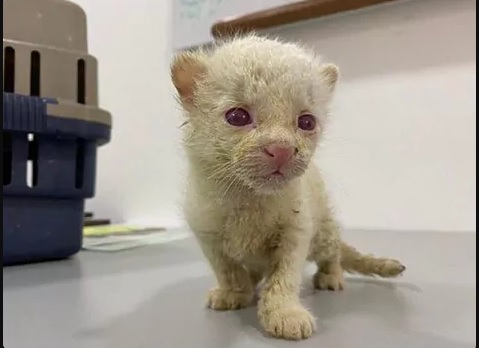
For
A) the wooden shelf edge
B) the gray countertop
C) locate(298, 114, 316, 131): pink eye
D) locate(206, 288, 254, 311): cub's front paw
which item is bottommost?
the gray countertop

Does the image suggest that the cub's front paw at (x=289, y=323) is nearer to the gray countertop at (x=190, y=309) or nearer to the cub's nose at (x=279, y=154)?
the gray countertop at (x=190, y=309)

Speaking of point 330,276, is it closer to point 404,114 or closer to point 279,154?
point 279,154

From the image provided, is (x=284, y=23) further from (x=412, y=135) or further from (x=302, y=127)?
(x=302, y=127)

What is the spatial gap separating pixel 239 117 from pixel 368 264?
15.5 inches

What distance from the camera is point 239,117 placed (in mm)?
590

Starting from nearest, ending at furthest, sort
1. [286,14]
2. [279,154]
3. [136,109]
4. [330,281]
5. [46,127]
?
[279,154], [330,281], [46,127], [286,14], [136,109]

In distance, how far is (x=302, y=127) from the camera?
60cm

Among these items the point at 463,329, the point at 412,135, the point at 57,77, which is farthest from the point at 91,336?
the point at 412,135

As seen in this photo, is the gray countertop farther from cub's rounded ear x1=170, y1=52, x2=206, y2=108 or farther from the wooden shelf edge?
the wooden shelf edge

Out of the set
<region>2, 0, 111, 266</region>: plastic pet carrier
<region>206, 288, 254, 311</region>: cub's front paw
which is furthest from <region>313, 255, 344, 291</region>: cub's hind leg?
<region>2, 0, 111, 266</region>: plastic pet carrier

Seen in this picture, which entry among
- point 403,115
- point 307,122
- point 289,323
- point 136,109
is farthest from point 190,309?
point 136,109

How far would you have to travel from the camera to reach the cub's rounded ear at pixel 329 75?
2.19 ft

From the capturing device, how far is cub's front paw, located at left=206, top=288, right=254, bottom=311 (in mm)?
707

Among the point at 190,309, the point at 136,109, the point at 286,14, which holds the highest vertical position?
the point at 286,14
